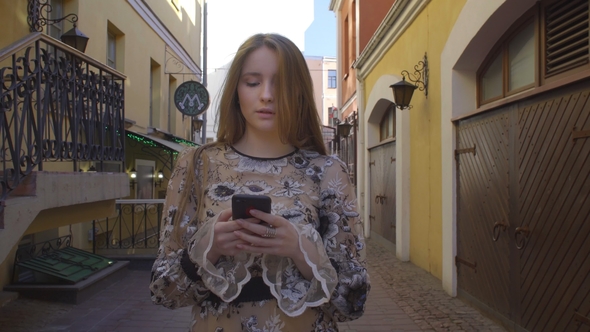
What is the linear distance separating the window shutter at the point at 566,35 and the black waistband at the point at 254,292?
10.8ft

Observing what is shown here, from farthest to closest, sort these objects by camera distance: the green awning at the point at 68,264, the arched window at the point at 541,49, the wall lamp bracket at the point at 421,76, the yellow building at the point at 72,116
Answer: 1. the wall lamp bracket at the point at 421,76
2. the green awning at the point at 68,264
3. the arched window at the point at 541,49
4. the yellow building at the point at 72,116

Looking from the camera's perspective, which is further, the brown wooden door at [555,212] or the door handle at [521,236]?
the door handle at [521,236]

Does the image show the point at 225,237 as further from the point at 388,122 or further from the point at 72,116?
the point at 388,122

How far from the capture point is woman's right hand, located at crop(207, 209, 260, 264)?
133 centimetres

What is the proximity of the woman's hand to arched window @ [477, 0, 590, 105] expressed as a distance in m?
3.17

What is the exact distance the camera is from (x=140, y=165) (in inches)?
430

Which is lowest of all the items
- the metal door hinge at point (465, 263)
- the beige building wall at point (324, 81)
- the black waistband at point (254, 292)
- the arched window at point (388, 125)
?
the metal door hinge at point (465, 263)

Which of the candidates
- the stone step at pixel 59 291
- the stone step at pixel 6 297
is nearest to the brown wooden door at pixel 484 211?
the stone step at pixel 59 291

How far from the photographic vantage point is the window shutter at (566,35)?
3713 millimetres

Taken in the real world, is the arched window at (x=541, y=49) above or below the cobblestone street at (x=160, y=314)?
above

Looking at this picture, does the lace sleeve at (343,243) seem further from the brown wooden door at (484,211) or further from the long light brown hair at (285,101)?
the brown wooden door at (484,211)

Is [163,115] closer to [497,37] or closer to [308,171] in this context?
[497,37]

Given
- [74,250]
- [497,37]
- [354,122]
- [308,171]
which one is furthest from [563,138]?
[354,122]

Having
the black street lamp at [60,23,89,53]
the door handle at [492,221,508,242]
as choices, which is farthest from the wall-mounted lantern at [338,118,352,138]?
the door handle at [492,221,508,242]
